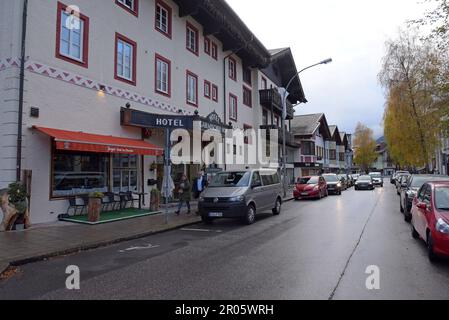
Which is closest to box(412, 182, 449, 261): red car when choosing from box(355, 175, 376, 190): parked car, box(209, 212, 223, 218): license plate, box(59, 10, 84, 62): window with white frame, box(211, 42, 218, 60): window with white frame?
box(209, 212, 223, 218): license plate

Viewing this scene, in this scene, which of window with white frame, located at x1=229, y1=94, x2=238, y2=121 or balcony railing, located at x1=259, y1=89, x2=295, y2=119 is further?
balcony railing, located at x1=259, y1=89, x2=295, y2=119

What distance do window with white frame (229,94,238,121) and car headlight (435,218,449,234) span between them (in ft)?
62.2

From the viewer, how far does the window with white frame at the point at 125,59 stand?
46.6 ft

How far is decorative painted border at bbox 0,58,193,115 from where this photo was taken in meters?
10.3

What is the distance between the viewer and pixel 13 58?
10148 mm

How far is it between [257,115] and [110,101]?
17940mm

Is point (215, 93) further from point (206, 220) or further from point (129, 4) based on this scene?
point (206, 220)

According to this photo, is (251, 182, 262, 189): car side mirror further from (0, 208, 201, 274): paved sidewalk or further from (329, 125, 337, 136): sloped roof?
(329, 125, 337, 136): sloped roof

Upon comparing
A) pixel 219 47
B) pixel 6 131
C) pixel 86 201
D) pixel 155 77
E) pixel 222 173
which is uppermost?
pixel 219 47

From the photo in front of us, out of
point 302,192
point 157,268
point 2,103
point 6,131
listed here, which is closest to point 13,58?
point 2,103

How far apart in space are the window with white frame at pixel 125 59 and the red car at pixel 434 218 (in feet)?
38.2

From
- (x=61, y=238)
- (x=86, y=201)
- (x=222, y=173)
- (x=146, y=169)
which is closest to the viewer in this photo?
(x=61, y=238)

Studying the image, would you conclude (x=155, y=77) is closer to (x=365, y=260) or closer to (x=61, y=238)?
(x=61, y=238)

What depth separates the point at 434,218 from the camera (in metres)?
6.47
